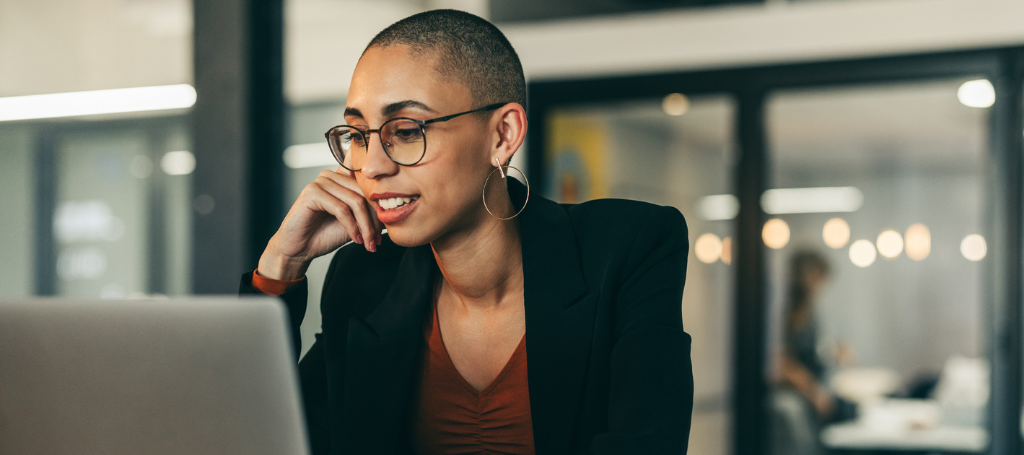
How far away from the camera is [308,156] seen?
9.20 ft

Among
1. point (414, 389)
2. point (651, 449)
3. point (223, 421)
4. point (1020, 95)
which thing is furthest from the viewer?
point (1020, 95)

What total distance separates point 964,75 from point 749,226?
43.8 inches

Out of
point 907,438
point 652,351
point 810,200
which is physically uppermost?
point 810,200

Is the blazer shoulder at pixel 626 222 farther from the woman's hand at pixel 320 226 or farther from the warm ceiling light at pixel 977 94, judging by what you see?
the warm ceiling light at pixel 977 94

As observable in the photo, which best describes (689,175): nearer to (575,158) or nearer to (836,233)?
(575,158)

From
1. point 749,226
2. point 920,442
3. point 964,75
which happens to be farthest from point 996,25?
point 920,442

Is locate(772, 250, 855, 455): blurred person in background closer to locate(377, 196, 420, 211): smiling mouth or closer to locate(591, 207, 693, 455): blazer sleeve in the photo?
locate(591, 207, 693, 455): blazer sleeve

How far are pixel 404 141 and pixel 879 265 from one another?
3180 mm

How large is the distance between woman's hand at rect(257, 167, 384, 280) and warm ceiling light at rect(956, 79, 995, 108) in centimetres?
316

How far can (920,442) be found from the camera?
3445 millimetres

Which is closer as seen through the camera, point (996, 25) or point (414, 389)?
point (414, 389)

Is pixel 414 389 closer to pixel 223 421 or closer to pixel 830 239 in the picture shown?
pixel 223 421

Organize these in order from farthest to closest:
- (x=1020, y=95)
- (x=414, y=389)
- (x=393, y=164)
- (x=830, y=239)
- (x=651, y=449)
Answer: (x=830, y=239) < (x=1020, y=95) < (x=414, y=389) < (x=393, y=164) < (x=651, y=449)

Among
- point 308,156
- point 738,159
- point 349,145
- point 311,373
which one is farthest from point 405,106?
point 738,159
